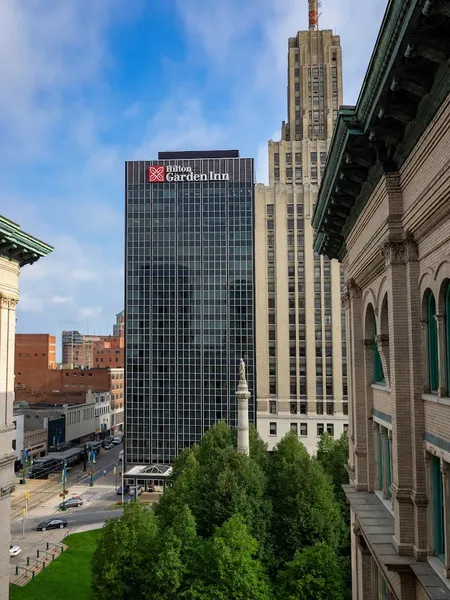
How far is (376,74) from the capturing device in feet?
34.6

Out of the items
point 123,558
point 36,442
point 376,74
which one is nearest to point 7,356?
point 123,558

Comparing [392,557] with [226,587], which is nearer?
[392,557]

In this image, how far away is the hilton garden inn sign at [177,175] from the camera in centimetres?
8381

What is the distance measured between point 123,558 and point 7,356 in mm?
12667

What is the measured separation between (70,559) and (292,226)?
56598mm

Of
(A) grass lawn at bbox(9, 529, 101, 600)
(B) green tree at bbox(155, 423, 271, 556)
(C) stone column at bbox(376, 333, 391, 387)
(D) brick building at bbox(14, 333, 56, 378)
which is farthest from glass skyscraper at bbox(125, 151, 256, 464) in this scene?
(C) stone column at bbox(376, 333, 391, 387)

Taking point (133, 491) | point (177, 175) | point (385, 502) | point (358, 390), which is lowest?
point (133, 491)

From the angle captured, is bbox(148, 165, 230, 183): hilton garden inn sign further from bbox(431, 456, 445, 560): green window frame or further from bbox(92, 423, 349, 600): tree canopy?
bbox(431, 456, 445, 560): green window frame

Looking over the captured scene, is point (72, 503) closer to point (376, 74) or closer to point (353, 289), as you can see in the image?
point (353, 289)

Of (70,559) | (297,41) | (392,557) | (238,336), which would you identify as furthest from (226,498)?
(297,41)

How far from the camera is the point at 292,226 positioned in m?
86.4

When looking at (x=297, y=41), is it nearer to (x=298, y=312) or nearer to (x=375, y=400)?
(x=298, y=312)

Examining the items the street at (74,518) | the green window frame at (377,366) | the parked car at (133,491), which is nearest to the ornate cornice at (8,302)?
the green window frame at (377,366)

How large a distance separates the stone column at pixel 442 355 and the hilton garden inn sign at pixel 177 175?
7546 cm
